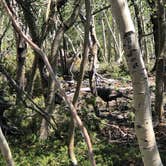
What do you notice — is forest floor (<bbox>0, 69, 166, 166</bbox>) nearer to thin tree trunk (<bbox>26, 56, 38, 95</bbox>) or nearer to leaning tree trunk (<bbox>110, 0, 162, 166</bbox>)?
thin tree trunk (<bbox>26, 56, 38, 95</bbox>)

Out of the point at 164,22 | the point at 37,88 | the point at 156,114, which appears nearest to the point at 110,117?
the point at 156,114

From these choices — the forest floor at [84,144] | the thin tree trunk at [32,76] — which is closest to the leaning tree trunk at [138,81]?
the forest floor at [84,144]

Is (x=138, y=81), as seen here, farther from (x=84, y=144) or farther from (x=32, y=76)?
(x=32, y=76)

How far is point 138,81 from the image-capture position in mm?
3656

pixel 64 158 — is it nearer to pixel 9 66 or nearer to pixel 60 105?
pixel 60 105

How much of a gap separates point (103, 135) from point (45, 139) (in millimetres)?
1389

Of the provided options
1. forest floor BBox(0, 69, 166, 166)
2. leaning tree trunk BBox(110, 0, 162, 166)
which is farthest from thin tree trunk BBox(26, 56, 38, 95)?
leaning tree trunk BBox(110, 0, 162, 166)

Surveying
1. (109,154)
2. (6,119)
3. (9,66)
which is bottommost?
(109,154)

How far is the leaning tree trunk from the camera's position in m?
3.30

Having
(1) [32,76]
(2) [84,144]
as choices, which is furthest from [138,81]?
(1) [32,76]

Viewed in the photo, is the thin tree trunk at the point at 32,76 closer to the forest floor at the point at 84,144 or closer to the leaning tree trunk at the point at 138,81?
the forest floor at the point at 84,144

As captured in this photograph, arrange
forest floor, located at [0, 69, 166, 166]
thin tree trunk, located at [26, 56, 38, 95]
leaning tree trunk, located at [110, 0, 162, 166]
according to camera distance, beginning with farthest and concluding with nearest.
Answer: thin tree trunk, located at [26, 56, 38, 95], forest floor, located at [0, 69, 166, 166], leaning tree trunk, located at [110, 0, 162, 166]

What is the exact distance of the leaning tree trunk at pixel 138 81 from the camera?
3.30 metres

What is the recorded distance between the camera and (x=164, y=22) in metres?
10.0
